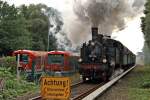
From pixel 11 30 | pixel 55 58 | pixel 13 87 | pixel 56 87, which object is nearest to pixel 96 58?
pixel 55 58

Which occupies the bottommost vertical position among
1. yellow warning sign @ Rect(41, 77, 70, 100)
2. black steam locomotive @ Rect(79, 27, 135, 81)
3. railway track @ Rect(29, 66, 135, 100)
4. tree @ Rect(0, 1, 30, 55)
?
railway track @ Rect(29, 66, 135, 100)

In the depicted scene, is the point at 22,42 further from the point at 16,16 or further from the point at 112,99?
the point at 112,99

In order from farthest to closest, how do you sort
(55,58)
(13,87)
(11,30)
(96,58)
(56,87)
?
(11,30)
(55,58)
(96,58)
(13,87)
(56,87)

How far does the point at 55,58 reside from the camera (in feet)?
127

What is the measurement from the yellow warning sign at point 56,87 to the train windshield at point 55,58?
22.3 m

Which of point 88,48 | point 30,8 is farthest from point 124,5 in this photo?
point 30,8

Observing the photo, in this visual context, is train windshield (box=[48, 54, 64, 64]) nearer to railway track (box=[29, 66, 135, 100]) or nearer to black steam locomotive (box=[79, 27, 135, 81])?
black steam locomotive (box=[79, 27, 135, 81])

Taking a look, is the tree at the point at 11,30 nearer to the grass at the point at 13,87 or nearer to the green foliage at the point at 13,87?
the grass at the point at 13,87

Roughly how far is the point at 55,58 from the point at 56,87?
22.9 m

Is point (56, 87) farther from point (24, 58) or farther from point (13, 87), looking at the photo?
point (24, 58)

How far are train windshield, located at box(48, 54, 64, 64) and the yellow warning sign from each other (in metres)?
22.3

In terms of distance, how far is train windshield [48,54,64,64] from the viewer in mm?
38250

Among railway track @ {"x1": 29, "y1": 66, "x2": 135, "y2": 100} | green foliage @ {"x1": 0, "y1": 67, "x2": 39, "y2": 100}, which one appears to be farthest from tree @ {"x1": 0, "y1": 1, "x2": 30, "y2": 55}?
railway track @ {"x1": 29, "y1": 66, "x2": 135, "y2": 100}

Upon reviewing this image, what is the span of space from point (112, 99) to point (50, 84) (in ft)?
18.0
